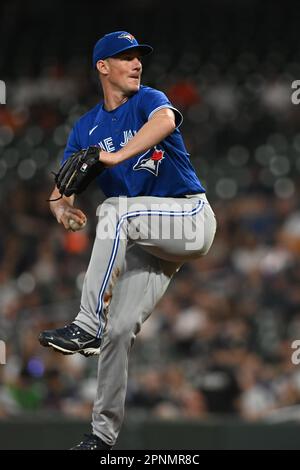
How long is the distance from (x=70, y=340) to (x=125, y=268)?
0.54 m

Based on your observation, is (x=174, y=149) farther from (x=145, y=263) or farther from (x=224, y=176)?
(x=224, y=176)

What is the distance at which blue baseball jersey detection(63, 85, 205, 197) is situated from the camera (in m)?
4.10

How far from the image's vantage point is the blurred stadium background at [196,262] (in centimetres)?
742

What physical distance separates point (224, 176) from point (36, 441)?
Answer: 4.17 metres

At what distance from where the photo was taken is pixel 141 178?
13.5ft

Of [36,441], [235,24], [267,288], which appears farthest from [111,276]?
[235,24]

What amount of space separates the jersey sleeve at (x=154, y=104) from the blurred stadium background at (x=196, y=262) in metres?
3.12

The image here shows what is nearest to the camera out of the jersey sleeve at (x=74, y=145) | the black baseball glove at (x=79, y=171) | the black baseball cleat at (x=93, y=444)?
the black baseball glove at (x=79, y=171)

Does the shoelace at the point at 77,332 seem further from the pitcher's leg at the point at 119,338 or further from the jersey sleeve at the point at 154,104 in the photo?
the jersey sleeve at the point at 154,104

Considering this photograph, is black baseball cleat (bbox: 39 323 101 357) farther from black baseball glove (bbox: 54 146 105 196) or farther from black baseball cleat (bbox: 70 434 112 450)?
black baseball glove (bbox: 54 146 105 196)

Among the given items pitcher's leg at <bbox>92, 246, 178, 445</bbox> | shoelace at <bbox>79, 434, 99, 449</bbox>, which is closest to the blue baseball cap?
pitcher's leg at <bbox>92, 246, 178, 445</bbox>

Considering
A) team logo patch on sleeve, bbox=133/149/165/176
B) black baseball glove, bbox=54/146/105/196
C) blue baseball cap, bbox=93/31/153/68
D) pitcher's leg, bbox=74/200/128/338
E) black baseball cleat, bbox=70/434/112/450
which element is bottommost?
black baseball cleat, bbox=70/434/112/450

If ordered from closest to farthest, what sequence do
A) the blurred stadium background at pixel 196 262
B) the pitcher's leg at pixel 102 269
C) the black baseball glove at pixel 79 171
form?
the black baseball glove at pixel 79 171, the pitcher's leg at pixel 102 269, the blurred stadium background at pixel 196 262

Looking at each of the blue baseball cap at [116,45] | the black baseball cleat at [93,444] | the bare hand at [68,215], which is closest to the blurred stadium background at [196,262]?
the black baseball cleat at [93,444]
